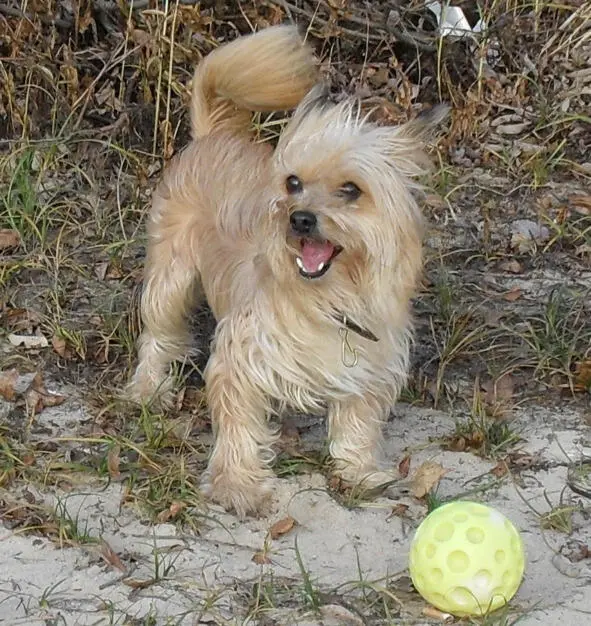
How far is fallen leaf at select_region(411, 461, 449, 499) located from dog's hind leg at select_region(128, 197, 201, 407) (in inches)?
42.3

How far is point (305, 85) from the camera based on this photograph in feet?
13.6

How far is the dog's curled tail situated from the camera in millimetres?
4074

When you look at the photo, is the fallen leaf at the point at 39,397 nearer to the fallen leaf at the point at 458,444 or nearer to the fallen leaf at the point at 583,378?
the fallen leaf at the point at 458,444

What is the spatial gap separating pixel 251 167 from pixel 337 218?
37.9 inches

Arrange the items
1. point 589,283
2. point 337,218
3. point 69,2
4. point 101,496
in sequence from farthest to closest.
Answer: point 69,2
point 589,283
point 101,496
point 337,218

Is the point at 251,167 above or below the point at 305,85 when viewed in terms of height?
below

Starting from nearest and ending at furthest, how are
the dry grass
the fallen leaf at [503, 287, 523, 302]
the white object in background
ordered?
the dry grass < the fallen leaf at [503, 287, 523, 302] < the white object in background

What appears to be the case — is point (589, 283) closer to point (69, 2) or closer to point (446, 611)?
point (446, 611)

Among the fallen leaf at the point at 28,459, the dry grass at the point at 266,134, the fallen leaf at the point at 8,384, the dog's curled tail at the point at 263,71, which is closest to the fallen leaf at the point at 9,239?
the dry grass at the point at 266,134

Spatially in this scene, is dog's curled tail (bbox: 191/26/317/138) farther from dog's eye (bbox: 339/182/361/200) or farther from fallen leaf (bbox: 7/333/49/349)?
fallen leaf (bbox: 7/333/49/349)

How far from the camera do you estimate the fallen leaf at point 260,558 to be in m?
3.49

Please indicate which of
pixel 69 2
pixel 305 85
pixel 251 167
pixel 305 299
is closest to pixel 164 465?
pixel 305 299

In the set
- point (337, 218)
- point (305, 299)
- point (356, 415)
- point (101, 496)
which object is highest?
point (337, 218)

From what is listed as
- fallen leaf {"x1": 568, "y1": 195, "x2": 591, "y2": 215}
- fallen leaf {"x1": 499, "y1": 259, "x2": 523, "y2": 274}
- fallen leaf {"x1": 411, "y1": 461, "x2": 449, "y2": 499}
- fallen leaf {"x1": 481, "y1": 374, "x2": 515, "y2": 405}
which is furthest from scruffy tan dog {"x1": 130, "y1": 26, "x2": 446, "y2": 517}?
fallen leaf {"x1": 568, "y1": 195, "x2": 591, "y2": 215}
